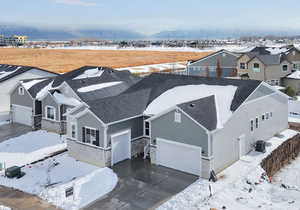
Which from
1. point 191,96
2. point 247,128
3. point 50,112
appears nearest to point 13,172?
point 50,112

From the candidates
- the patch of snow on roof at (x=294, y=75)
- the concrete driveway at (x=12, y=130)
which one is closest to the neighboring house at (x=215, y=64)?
the patch of snow on roof at (x=294, y=75)

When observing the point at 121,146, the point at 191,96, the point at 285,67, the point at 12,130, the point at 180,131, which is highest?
the point at 285,67

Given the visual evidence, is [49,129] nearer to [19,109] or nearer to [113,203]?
[19,109]

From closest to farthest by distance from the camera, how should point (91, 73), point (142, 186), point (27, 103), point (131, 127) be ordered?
point (142, 186) → point (131, 127) → point (27, 103) → point (91, 73)

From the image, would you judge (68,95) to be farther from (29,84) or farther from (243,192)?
(243,192)

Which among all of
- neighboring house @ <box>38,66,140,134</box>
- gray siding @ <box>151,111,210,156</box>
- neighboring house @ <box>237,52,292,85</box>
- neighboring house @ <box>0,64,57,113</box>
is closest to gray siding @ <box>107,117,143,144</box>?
gray siding @ <box>151,111,210,156</box>

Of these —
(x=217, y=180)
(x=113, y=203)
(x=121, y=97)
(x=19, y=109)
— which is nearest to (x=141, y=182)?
(x=113, y=203)

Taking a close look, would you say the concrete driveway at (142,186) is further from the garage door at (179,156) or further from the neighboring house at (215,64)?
the neighboring house at (215,64)
